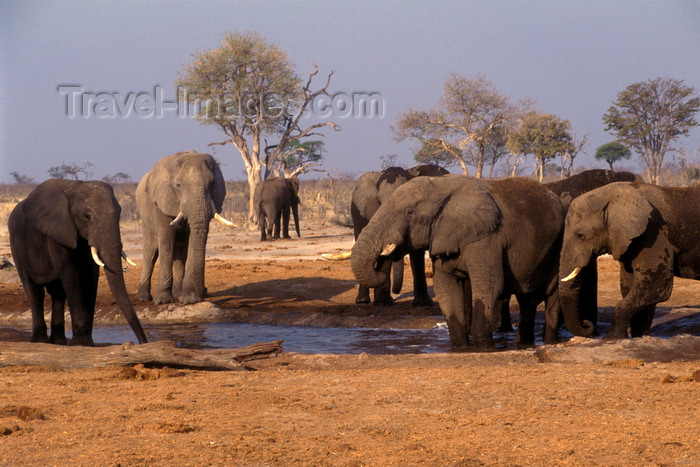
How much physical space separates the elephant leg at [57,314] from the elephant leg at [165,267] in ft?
12.4

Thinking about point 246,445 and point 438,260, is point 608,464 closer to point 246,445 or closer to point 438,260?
point 246,445

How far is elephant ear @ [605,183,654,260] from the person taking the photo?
875 centimetres

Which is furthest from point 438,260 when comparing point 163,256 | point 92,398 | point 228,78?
point 228,78

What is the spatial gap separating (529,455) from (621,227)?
184 inches

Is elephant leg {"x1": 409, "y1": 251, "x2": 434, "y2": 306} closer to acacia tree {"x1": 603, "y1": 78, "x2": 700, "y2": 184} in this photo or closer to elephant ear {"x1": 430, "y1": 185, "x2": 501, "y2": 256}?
elephant ear {"x1": 430, "y1": 185, "x2": 501, "y2": 256}

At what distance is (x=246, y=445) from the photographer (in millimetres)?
4828

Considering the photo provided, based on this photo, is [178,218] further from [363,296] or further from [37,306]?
[37,306]

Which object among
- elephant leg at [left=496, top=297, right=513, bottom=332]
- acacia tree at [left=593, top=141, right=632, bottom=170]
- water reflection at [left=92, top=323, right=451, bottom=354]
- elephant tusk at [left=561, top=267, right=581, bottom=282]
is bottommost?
water reflection at [left=92, top=323, right=451, bottom=354]

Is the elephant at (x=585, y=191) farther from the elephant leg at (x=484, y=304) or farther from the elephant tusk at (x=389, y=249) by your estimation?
the elephant tusk at (x=389, y=249)

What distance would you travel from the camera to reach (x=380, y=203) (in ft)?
45.3

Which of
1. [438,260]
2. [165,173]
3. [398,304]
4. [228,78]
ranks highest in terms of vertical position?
[228,78]

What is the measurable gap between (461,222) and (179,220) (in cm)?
569

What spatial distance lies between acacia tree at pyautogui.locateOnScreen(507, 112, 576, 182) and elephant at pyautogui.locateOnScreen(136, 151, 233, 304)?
1458 inches

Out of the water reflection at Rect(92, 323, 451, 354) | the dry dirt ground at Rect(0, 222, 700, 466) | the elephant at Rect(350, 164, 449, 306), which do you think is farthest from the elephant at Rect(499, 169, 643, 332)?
the elephant at Rect(350, 164, 449, 306)
